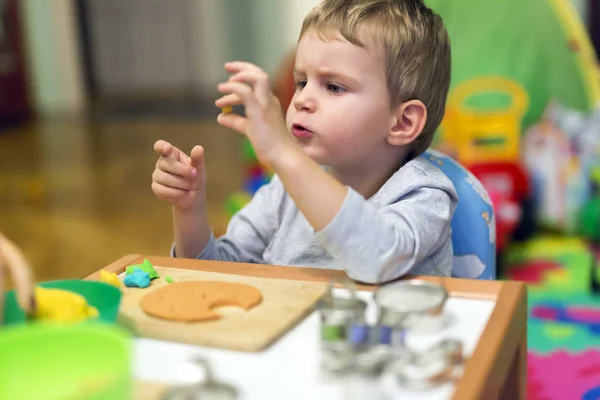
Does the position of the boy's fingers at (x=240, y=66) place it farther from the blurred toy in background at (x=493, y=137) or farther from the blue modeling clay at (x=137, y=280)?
the blurred toy in background at (x=493, y=137)

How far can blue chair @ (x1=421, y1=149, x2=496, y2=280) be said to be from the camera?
91 centimetres

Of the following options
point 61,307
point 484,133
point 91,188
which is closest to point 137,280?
point 61,307

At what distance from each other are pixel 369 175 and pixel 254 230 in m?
0.17

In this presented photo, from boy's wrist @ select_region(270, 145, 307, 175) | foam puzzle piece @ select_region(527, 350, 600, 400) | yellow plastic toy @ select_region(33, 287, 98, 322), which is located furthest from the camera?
foam puzzle piece @ select_region(527, 350, 600, 400)

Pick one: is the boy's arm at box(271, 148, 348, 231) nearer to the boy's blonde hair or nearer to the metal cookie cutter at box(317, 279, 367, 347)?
the metal cookie cutter at box(317, 279, 367, 347)

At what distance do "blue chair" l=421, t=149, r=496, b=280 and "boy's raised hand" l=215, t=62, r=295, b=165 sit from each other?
32 centimetres

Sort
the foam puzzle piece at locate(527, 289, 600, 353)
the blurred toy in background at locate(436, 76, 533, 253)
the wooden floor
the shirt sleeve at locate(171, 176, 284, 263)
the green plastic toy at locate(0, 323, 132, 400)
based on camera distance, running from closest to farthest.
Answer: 1. the green plastic toy at locate(0, 323, 132, 400)
2. the shirt sleeve at locate(171, 176, 284, 263)
3. the foam puzzle piece at locate(527, 289, 600, 353)
4. the blurred toy in background at locate(436, 76, 533, 253)
5. the wooden floor

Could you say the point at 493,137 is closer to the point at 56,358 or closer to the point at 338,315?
the point at 338,315

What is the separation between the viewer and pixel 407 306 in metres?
0.58

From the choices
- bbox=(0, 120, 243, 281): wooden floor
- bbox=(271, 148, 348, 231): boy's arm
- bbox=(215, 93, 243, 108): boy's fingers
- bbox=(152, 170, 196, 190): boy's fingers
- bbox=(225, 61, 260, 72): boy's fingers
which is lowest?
bbox=(0, 120, 243, 281): wooden floor

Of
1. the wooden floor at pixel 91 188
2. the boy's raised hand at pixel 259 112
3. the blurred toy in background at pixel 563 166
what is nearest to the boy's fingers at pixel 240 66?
→ the boy's raised hand at pixel 259 112

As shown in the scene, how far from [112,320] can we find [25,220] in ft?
7.41

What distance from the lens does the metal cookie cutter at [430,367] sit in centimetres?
49

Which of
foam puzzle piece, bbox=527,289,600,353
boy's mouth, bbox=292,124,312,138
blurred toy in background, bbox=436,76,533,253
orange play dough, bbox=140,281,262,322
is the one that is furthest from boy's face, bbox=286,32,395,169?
blurred toy in background, bbox=436,76,533,253
